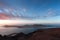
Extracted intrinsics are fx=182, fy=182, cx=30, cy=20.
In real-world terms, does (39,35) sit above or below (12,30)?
below

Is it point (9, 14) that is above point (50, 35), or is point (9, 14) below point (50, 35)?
above

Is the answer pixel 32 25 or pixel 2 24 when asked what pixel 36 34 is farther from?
pixel 2 24

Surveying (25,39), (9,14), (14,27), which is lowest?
(25,39)

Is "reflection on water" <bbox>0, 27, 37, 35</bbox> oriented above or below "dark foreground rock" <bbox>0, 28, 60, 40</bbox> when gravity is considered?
above

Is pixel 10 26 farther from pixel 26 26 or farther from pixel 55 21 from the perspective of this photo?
pixel 55 21

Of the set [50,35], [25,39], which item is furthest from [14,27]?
[50,35]

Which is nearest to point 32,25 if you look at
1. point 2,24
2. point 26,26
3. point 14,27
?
point 26,26

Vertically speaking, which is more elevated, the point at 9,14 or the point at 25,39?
the point at 9,14

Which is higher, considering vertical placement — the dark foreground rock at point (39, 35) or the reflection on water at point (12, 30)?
the reflection on water at point (12, 30)
